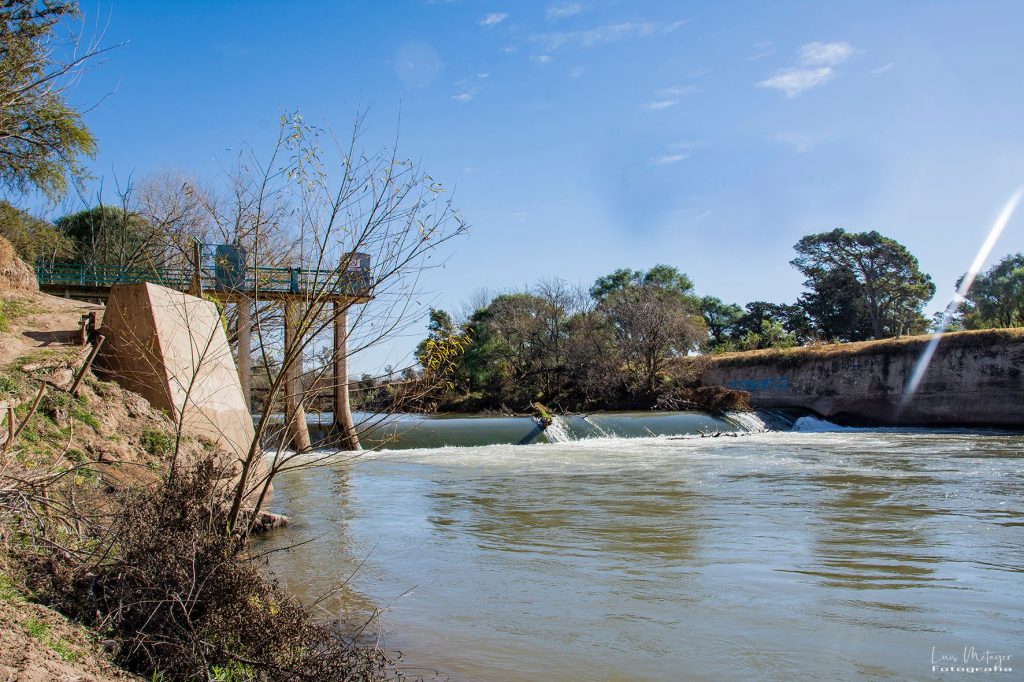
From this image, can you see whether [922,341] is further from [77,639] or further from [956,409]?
[77,639]

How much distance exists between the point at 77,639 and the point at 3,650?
0.44m

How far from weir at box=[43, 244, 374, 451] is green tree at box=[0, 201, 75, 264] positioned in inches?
37.7

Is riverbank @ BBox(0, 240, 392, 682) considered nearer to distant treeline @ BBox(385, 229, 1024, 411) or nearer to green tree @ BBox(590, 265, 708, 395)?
distant treeline @ BBox(385, 229, 1024, 411)

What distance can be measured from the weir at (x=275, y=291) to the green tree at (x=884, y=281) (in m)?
33.3

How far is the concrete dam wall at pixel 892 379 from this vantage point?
2170cm

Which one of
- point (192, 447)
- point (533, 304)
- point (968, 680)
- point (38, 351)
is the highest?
point (533, 304)

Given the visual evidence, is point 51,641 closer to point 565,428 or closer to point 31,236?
point 565,428

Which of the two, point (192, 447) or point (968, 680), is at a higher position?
Answer: point (192, 447)

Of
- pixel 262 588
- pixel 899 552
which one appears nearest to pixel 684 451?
pixel 899 552

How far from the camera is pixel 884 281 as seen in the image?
39.8 metres

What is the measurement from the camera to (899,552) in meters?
6.34

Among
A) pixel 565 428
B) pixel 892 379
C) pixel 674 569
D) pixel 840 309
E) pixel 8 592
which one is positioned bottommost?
pixel 674 569

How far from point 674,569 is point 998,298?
38.3 m

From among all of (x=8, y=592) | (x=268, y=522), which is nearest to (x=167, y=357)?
(x=268, y=522)
